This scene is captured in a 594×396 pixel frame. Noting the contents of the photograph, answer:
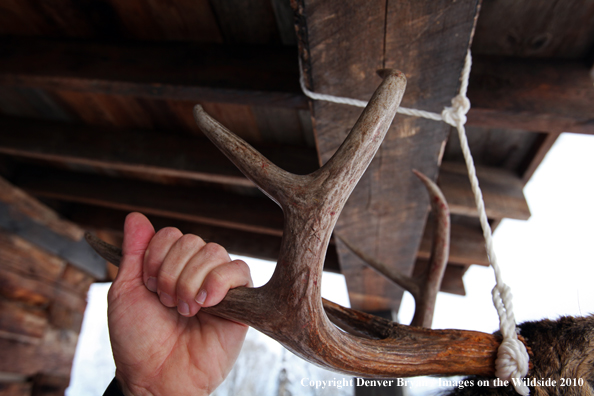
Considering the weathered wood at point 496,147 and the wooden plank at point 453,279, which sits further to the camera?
the wooden plank at point 453,279

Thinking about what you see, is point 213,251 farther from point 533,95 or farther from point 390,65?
point 533,95

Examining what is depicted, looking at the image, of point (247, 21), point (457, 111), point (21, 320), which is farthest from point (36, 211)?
point (457, 111)

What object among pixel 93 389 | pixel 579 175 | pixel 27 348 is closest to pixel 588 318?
pixel 579 175

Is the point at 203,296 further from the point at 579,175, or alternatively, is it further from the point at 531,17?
the point at 579,175

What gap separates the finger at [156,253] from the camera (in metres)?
0.72

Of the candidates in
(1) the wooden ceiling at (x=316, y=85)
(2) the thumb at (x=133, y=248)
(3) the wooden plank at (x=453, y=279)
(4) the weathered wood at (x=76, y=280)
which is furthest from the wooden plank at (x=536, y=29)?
(4) the weathered wood at (x=76, y=280)

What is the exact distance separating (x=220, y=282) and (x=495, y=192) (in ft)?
5.73

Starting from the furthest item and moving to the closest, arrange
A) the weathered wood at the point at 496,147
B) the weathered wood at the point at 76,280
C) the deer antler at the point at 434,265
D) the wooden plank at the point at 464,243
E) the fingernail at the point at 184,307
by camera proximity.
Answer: the weathered wood at the point at 76,280 < the wooden plank at the point at 464,243 < the weathered wood at the point at 496,147 < the deer antler at the point at 434,265 < the fingernail at the point at 184,307

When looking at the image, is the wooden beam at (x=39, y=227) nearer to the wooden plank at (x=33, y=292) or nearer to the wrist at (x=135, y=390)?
the wooden plank at (x=33, y=292)

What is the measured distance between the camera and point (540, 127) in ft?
3.91

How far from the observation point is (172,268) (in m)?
0.68

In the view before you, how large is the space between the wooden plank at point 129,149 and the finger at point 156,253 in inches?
48.3

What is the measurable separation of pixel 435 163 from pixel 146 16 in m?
1.29

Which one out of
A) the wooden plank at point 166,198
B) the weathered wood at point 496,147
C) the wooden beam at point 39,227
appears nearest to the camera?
the weathered wood at point 496,147
